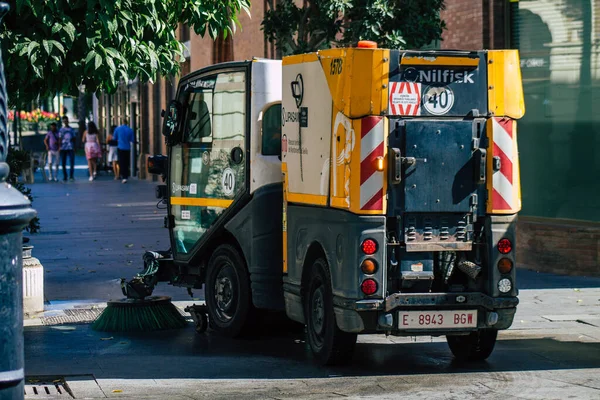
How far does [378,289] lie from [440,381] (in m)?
0.78

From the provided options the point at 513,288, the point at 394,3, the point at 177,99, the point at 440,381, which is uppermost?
the point at 394,3

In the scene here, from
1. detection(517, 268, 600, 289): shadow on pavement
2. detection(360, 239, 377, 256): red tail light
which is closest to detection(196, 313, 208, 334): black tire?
detection(360, 239, 377, 256): red tail light

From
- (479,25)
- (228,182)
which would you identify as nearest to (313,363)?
(228,182)

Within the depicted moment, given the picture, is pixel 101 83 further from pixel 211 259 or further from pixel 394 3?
pixel 394 3

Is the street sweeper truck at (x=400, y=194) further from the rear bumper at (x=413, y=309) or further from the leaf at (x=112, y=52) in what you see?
the leaf at (x=112, y=52)

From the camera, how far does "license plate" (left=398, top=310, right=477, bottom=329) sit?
838 cm

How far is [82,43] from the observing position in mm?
9438

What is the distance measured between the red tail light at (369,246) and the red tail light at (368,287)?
19cm

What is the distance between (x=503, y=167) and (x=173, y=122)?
353cm

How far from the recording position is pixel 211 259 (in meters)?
10.7

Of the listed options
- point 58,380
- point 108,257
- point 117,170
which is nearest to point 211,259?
point 58,380

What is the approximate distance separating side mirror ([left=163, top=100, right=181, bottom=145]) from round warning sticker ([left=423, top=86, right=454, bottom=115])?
3074 mm

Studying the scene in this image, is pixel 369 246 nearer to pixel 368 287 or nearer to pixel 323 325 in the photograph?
pixel 368 287

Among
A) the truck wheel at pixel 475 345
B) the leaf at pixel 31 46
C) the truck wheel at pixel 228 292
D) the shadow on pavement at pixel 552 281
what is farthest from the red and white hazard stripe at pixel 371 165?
the shadow on pavement at pixel 552 281
